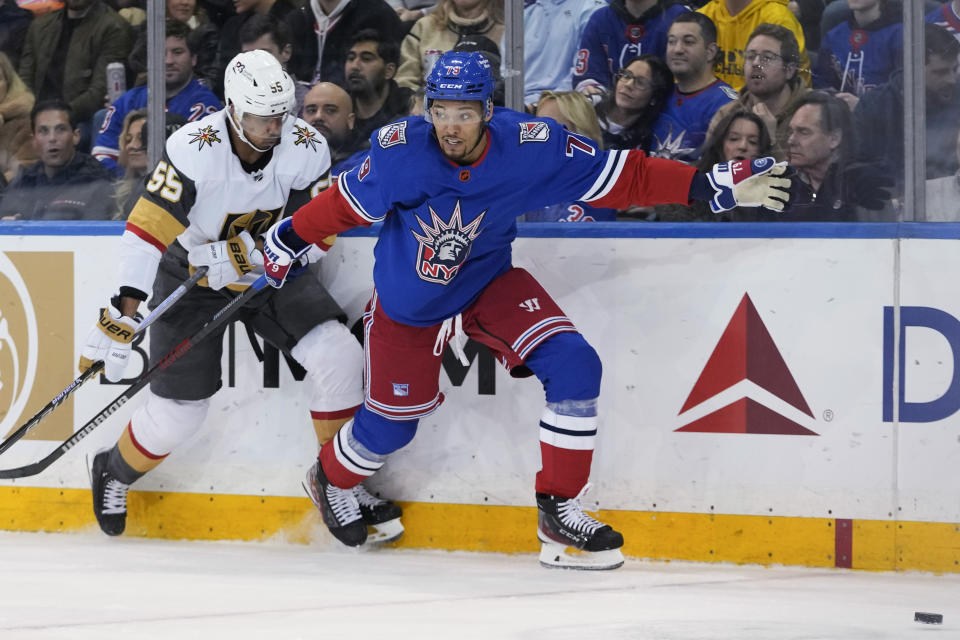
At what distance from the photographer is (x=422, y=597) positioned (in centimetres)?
265

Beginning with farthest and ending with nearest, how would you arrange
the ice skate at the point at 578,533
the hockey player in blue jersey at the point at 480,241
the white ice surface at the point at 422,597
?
the ice skate at the point at 578,533, the hockey player in blue jersey at the point at 480,241, the white ice surface at the point at 422,597

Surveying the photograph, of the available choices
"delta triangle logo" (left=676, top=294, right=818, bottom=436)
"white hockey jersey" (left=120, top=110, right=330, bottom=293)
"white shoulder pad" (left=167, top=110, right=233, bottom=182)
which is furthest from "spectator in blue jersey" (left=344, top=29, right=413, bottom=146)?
"delta triangle logo" (left=676, top=294, right=818, bottom=436)

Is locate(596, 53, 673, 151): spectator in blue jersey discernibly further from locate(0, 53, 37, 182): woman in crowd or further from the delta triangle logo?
locate(0, 53, 37, 182): woman in crowd

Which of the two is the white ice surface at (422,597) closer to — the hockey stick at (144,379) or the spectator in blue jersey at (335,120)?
the hockey stick at (144,379)

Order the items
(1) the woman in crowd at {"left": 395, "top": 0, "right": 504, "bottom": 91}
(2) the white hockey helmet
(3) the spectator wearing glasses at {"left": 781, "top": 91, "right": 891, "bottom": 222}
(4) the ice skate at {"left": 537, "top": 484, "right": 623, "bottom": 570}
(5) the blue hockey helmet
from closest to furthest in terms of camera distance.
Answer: (5) the blue hockey helmet
(4) the ice skate at {"left": 537, "top": 484, "right": 623, "bottom": 570}
(2) the white hockey helmet
(3) the spectator wearing glasses at {"left": 781, "top": 91, "right": 891, "bottom": 222}
(1) the woman in crowd at {"left": 395, "top": 0, "right": 504, "bottom": 91}

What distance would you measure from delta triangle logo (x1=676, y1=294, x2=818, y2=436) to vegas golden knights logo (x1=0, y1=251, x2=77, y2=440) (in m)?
1.91

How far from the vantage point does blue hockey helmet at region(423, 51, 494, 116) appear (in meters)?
→ 2.61

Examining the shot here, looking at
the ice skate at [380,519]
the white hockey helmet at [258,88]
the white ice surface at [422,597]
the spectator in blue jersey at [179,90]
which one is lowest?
the white ice surface at [422,597]

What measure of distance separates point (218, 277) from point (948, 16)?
6.79ft

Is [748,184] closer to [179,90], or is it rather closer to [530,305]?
[530,305]

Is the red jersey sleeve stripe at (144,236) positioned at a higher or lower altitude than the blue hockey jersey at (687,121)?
lower

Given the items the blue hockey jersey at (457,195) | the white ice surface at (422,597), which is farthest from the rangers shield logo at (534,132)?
the white ice surface at (422,597)

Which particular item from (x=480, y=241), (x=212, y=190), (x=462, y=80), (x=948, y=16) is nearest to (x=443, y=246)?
(x=480, y=241)

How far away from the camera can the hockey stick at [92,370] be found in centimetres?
310
